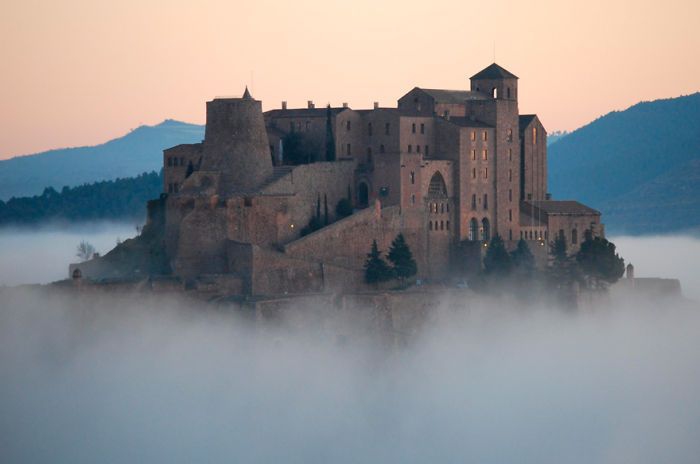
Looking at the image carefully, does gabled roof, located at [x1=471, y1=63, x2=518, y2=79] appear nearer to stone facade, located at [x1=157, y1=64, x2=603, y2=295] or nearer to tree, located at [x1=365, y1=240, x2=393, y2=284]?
stone facade, located at [x1=157, y1=64, x2=603, y2=295]

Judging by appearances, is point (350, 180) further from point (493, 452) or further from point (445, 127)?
point (493, 452)

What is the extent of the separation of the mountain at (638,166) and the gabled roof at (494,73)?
46.8m

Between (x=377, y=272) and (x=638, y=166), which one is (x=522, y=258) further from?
(x=638, y=166)

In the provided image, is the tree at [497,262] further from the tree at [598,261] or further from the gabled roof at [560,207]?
the gabled roof at [560,207]

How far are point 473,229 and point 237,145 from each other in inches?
466

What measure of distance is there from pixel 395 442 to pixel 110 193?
48.0 metres

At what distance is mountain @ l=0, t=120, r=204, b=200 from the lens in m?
144

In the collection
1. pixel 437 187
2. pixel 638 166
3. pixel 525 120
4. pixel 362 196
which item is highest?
pixel 638 166

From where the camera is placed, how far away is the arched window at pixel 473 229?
87938mm

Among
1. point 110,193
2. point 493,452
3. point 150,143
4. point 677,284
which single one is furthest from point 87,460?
point 150,143

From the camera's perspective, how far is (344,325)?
81.2 meters

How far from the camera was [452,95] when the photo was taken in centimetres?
8925

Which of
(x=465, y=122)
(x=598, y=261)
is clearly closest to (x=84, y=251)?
(x=465, y=122)

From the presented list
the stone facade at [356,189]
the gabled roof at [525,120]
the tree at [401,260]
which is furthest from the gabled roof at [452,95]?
the tree at [401,260]
